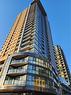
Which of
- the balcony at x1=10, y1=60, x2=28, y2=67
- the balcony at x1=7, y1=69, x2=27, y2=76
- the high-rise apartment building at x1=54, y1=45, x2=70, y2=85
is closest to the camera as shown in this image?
the balcony at x1=7, y1=69, x2=27, y2=76

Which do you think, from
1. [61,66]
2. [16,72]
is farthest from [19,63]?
[61,66]

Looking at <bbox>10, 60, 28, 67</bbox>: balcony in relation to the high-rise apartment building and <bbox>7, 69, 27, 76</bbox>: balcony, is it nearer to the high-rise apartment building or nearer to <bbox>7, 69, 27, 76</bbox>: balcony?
<bbox>7, 69, 27, 76</bbox>: balcony

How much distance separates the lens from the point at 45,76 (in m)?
37.8

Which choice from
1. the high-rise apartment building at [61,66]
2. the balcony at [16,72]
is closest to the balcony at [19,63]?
the balcony at [16,72]

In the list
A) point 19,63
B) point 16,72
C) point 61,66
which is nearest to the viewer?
point 16,72

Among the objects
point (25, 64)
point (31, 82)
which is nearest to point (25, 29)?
point (25, 64)

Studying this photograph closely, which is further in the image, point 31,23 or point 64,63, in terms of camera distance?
point 64,63

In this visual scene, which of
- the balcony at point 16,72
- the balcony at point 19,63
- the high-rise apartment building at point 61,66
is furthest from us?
the high-rise apartment building at point 61,66

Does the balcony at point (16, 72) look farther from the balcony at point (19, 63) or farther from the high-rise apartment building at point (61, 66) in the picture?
the high-rise apartment building at point (61, 66)

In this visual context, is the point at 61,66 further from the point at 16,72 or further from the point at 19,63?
the point at 16,72

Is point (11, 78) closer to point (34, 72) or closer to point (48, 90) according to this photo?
point (34, 72)

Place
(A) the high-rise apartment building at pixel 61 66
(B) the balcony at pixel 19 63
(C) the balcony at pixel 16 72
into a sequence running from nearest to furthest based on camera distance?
1. (C) the balcony at pixel 16 72
2. (B) the balcony at pixel 19 63
3. (A) the high-rise apartment building at pixel 61 66

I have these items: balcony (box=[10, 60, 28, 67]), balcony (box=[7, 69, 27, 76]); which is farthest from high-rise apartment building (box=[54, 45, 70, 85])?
balcony (box=[7, 69, 27, 76])

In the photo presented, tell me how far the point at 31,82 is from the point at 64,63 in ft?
197
